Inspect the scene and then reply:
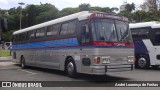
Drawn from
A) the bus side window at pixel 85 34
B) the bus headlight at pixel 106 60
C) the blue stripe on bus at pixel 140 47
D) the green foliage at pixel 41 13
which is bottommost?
the bus headlight at pixel 106 60

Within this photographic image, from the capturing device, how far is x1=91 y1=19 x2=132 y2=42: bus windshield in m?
14.1

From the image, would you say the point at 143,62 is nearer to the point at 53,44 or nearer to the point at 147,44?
the point at 147,44

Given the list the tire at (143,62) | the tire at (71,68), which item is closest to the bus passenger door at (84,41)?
the tire at (71,68)

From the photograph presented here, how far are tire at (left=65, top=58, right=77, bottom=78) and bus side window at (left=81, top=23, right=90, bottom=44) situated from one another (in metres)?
1.48

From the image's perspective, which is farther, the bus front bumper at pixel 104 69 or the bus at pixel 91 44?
the bus at pixel 91 44

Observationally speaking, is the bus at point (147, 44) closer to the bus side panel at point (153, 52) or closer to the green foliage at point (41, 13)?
the bus side panel at point (153, 52)

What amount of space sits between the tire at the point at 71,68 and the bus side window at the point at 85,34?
4.84ft

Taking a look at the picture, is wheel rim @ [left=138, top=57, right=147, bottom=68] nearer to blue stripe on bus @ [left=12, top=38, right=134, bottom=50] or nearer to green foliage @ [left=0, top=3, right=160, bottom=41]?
blue stripe on bus @ [left=12, top=38, right=134, bottom=50]

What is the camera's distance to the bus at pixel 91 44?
551 inches

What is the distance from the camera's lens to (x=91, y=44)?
1404 centimetres

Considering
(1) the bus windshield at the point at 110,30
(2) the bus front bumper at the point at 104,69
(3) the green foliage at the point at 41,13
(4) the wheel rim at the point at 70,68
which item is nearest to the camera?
(2) the bus front bumper at the point at 104,69

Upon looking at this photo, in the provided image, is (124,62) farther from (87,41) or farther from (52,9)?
(52,9)

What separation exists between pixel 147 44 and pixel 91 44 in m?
7.92

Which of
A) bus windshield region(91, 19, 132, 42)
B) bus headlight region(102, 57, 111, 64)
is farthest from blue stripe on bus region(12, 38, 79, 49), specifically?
bus headlight region(102, 57, 111, 64)
